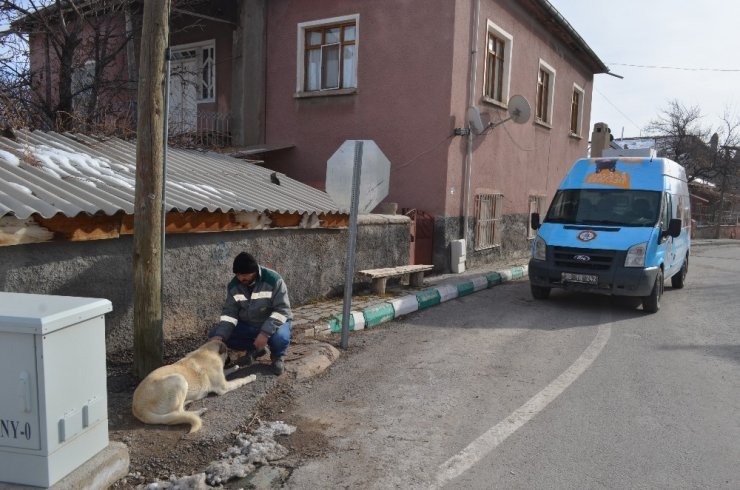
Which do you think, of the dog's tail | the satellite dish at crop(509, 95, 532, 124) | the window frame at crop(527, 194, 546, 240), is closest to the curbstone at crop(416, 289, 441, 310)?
the dog's tail

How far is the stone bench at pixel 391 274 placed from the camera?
897 centimetres

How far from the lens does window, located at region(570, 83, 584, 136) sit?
67.5 feet

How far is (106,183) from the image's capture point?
6324 millimetres

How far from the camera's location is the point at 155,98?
4691 mm

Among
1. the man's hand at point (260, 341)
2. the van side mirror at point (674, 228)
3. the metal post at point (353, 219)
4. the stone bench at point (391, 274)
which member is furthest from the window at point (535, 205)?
the man's hand at point (260, 341)

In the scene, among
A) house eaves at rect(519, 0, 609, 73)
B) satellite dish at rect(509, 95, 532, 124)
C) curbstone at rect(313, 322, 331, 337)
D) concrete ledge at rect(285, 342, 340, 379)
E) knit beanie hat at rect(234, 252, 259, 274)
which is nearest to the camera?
knit beanie hat at rect(234, 252, 259, 274)

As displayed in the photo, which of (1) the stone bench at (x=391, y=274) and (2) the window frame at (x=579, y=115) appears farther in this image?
(2) the window frame at (x=579, y=115)

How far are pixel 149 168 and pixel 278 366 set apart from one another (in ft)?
7.35

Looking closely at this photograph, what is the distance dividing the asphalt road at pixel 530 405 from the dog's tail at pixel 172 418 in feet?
2.92

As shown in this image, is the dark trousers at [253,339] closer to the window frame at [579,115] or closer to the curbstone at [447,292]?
the curbstone at [447,292]

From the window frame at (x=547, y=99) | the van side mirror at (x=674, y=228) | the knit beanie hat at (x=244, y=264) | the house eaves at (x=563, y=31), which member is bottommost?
the knit beanie hat at (x=244, y=264)

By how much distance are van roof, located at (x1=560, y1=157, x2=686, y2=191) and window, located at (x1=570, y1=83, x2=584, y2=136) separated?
36.2ft

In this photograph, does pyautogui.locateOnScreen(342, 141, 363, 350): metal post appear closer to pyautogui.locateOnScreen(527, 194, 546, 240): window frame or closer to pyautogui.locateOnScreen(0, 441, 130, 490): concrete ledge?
pyautogui.locateOnScreen(0, 441, 130, 490): concrete ledge

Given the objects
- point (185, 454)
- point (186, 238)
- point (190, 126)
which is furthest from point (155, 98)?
point (190, 126)
